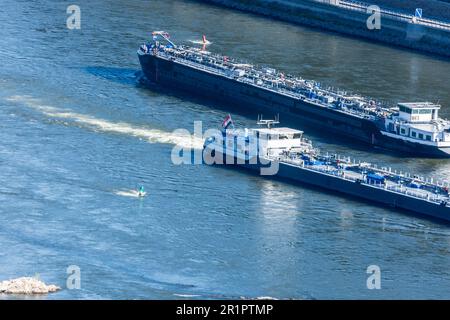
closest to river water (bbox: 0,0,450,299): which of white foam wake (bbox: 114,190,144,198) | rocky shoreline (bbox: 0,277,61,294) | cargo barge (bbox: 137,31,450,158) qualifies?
white foam wake (bbox: 114,190,144,198)

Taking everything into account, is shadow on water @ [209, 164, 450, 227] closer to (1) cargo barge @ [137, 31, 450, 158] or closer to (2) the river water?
(2) the river water

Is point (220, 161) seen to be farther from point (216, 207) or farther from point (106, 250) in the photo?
point (106, 250)

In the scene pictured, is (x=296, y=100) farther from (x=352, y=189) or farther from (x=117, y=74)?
(x=352, y=189)

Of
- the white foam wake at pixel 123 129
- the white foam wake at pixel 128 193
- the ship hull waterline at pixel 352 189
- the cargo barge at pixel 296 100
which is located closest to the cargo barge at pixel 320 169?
the ship hull waterline at pixel 352 189

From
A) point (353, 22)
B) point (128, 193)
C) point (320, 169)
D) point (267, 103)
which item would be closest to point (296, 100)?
point (267, 103)

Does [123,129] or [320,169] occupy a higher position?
[123,129]

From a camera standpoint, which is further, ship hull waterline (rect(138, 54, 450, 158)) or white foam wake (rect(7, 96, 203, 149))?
ship hull waterline (rect(138, 54, 450, 158))
